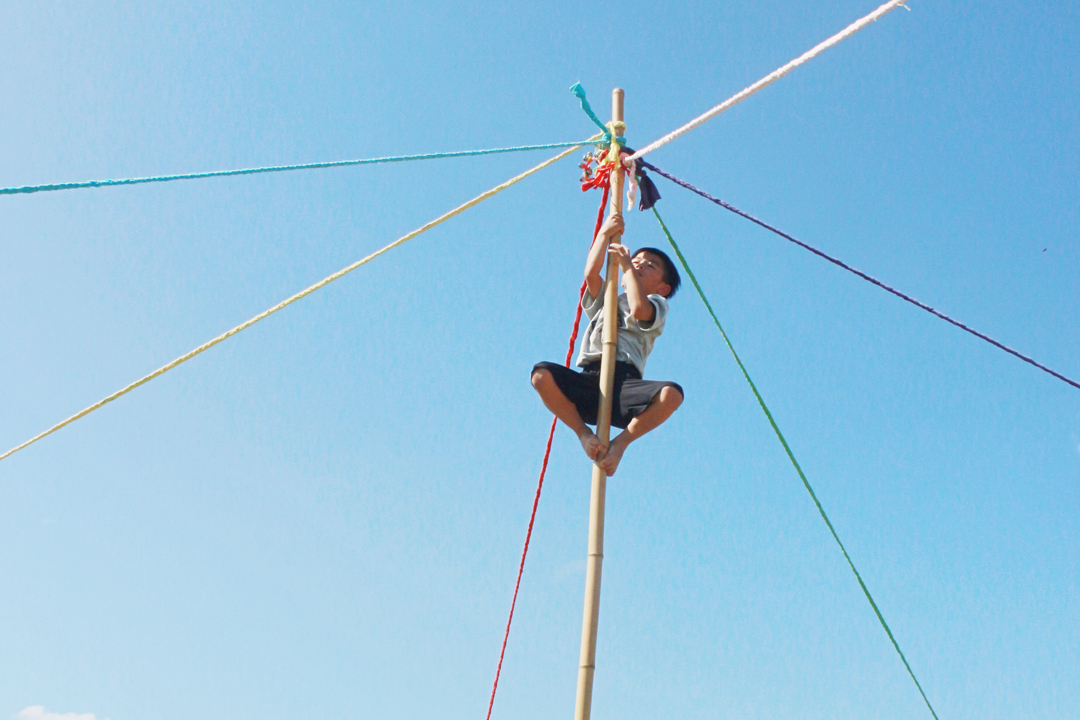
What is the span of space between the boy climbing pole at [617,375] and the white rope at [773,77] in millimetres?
545

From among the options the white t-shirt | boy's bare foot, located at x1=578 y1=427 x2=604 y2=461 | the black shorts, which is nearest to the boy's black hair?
the white t-shirt

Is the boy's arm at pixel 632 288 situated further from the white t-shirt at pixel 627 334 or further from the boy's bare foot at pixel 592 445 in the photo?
the boy's bare foot at pixel 592 445

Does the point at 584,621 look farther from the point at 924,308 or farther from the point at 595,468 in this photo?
the point at 924,308

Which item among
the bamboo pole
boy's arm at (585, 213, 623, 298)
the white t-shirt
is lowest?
the bamboo pole

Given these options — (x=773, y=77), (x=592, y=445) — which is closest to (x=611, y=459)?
(x=592, y=445)

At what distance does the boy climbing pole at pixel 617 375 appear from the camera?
5305 mm

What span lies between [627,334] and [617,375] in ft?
0.80

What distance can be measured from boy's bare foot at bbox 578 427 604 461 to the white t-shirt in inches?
21.7

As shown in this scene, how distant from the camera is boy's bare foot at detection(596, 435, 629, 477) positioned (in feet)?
16.9

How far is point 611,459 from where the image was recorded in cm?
515

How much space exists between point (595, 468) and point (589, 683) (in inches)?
41.3

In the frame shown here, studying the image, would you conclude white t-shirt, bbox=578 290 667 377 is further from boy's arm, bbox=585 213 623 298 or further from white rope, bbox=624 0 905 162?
white rope, bbox=624 0 905 162

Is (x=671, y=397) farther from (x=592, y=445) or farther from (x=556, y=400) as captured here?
(x=556, y=400)

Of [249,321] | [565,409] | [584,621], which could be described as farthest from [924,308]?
[249,321]
